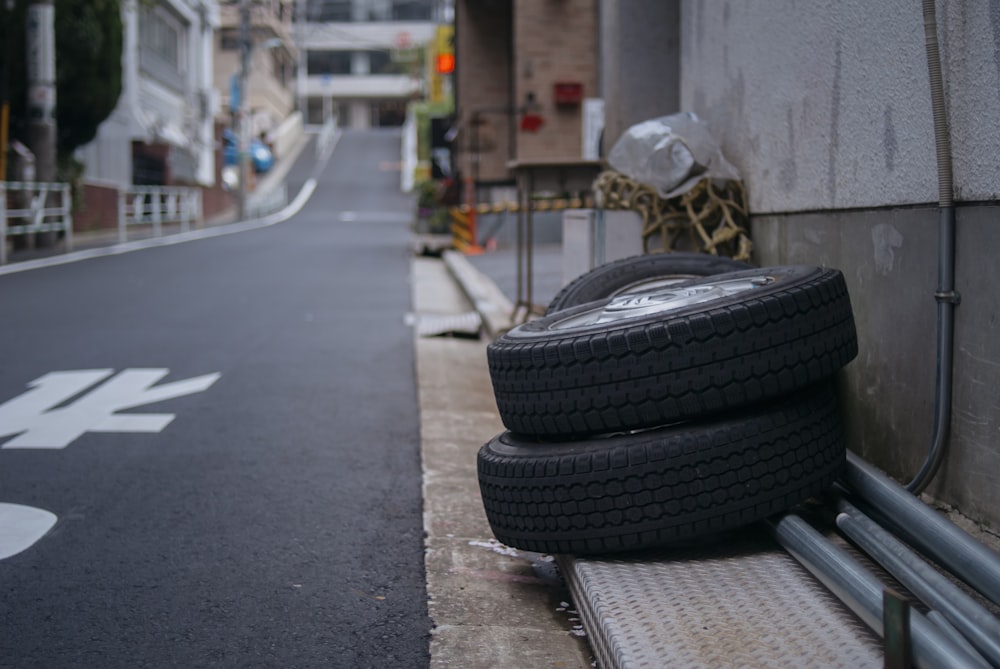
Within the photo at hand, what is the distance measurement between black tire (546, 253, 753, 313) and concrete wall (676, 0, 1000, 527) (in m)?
0.45

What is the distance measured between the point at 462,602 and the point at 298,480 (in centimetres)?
157

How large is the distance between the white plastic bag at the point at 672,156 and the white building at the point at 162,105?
25.2 metres

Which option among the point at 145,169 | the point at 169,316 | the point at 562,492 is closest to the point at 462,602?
the point at 562,492

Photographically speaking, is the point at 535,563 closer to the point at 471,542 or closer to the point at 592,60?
the point at 471,542

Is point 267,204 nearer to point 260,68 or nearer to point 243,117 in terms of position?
point 243,117

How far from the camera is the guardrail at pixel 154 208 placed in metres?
25.0

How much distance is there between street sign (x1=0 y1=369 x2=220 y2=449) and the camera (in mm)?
5414

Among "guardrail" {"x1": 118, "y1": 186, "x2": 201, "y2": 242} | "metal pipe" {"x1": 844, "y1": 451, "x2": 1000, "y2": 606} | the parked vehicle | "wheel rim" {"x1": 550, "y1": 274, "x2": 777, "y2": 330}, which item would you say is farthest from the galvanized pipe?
the parked vehicle

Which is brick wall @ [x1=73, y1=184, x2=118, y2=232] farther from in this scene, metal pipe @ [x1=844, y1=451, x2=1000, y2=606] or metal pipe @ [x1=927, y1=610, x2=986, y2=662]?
metal pipe @ [x1=927, y1=610, x2=986, y2=662]

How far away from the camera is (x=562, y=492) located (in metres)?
3.20

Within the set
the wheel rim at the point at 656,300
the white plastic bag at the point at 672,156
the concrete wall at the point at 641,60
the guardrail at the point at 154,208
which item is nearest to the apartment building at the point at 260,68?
the guardrail at the point at 154,208

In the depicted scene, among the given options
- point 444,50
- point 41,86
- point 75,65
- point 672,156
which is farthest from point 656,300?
point 444,50

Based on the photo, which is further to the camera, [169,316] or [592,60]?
[592,60]

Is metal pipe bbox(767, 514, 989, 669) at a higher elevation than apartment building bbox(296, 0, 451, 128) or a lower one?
lower
